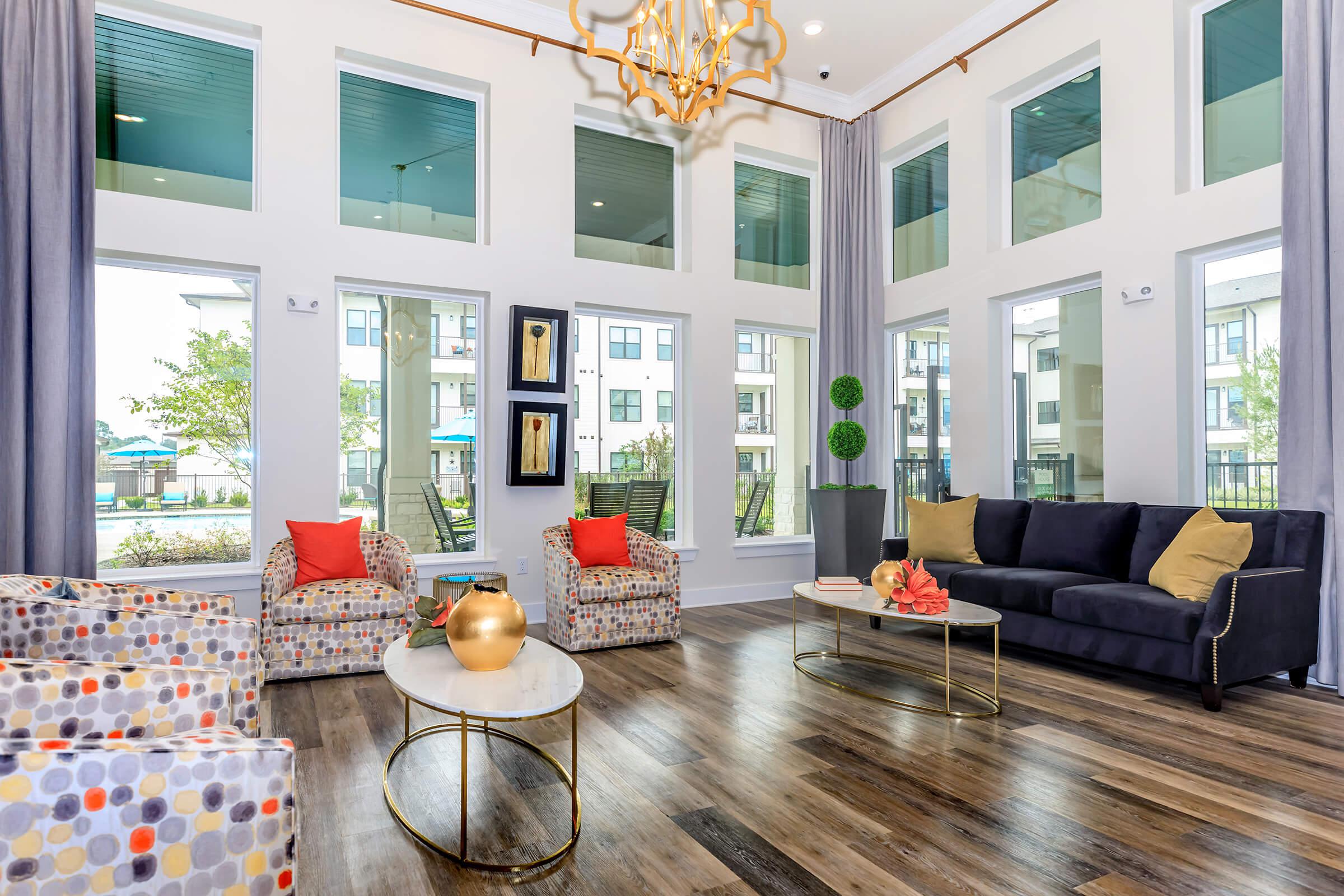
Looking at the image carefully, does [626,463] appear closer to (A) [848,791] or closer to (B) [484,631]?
(B) [484,631]

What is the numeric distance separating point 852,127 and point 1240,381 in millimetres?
3868

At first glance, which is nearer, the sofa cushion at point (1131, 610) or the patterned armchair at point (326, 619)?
the sofa cushion at point (1131, 610)

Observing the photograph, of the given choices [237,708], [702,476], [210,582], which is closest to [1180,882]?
[237,708]

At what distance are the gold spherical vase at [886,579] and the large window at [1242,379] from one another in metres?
2.29

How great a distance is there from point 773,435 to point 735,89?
292cm

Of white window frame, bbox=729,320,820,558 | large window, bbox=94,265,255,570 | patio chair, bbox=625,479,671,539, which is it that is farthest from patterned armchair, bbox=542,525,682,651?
large window, bbox=94,265,255,570

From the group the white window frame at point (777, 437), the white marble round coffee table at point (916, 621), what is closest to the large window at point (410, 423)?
the white window frame at point (777, 437)

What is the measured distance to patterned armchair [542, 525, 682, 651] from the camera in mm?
4633

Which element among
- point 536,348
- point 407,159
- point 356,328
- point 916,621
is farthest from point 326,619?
point 407,159

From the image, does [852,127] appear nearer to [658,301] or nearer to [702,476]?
[658,301]

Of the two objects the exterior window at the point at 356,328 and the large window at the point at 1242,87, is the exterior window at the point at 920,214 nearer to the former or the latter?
the large window at the point at 1242,87

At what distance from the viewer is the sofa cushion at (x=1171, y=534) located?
3822 millimetres

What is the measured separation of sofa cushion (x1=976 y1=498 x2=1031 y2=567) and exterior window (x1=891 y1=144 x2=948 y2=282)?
7.23ft

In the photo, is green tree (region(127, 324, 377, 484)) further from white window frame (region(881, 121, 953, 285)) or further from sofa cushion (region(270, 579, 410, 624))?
white window frame (region(881, 121, 953, 285))
